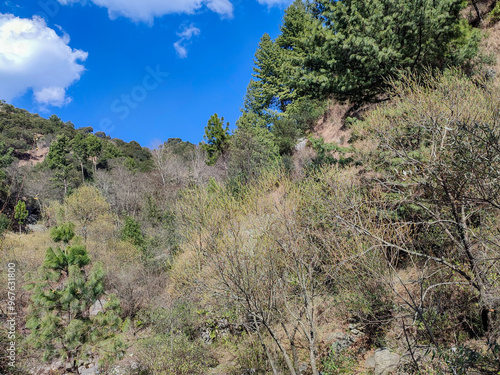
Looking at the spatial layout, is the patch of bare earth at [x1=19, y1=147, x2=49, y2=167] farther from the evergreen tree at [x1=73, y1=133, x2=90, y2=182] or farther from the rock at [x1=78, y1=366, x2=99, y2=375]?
the rock at [x1=78, y1=366, x2=99, y2=375]

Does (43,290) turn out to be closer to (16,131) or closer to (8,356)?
(8,356)

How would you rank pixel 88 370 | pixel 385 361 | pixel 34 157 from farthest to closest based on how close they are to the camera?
pixel 34 157
pixel 88 370
pixel 385 361

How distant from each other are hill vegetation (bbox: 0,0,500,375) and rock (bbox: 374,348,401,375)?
0.05 meters

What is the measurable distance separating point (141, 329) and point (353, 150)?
13589 mm

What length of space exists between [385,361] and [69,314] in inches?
307

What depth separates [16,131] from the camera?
41.3m

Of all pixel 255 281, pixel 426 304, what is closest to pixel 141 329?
pixel 255 281

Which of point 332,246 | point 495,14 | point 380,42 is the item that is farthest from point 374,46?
point 495,14

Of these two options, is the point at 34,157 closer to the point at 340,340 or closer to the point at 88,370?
the point at 88,370

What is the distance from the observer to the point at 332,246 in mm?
7348

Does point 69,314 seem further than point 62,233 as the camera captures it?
No

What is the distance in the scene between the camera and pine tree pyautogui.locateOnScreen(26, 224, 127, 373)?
6.63 metres

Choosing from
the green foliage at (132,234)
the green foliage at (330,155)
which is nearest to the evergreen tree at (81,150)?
the green foliage at (132,234)

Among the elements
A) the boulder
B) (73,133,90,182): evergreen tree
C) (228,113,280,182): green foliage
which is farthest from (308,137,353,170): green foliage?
(73,133,90,182): evergreen tree
